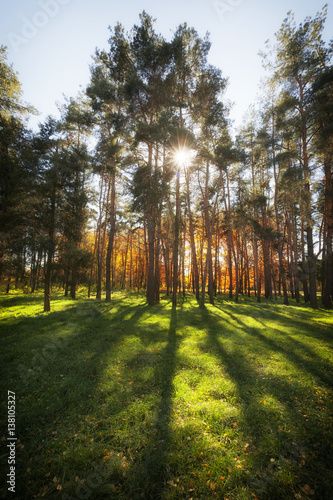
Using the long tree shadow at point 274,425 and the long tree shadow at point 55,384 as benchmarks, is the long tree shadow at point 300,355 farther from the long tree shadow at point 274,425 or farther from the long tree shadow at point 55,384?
the long tree shadow at point 55,384

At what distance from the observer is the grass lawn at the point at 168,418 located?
2592 millimetres

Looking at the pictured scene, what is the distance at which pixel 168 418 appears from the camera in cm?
371

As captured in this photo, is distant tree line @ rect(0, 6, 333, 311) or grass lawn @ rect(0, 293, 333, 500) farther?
distant tree line @ rect(0, 6, 333, 311)

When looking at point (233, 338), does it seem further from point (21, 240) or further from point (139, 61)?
point (139, 61)

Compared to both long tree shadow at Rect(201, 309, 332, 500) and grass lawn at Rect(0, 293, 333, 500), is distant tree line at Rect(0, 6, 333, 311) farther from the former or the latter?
long tree shadow at Rect(201, 309, 332, 500)

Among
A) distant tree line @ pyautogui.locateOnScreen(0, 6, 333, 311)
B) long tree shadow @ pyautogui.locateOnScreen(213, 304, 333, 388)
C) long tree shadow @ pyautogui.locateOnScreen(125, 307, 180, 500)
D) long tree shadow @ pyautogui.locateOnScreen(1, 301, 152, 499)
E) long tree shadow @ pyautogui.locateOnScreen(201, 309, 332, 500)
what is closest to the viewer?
long tree shadow @ pyautogui.locateOnScreen(125, 307, 180, 500)

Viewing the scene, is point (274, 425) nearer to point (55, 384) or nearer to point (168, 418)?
point (168, 418)

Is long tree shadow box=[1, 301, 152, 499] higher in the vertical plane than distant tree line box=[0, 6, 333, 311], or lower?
lower

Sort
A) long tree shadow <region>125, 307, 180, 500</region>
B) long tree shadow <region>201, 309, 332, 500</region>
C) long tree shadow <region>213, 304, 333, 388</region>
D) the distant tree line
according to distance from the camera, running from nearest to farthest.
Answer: long tree shadow <region>125, 307, 180, 500</region> → long tree shadow <region>201, 309, 332, 500</region> → long tree shadow <region>213, 304, 333, 388</region> → the distant tree line

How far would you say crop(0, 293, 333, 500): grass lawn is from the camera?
102 inches

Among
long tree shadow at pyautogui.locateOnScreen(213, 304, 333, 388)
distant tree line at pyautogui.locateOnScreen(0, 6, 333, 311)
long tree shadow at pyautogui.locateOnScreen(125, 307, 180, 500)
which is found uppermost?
distant tree line at pyautogui.locateOnScreen(0, 6, 333, 311)

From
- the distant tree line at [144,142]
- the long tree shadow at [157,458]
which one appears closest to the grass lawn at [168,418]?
the long tree shadow at [157,458]

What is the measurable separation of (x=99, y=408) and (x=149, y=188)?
1225 cm

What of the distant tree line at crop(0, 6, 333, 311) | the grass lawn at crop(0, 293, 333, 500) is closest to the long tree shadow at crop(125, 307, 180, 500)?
the grass lawn at crop(0, 293, 333, 500)
